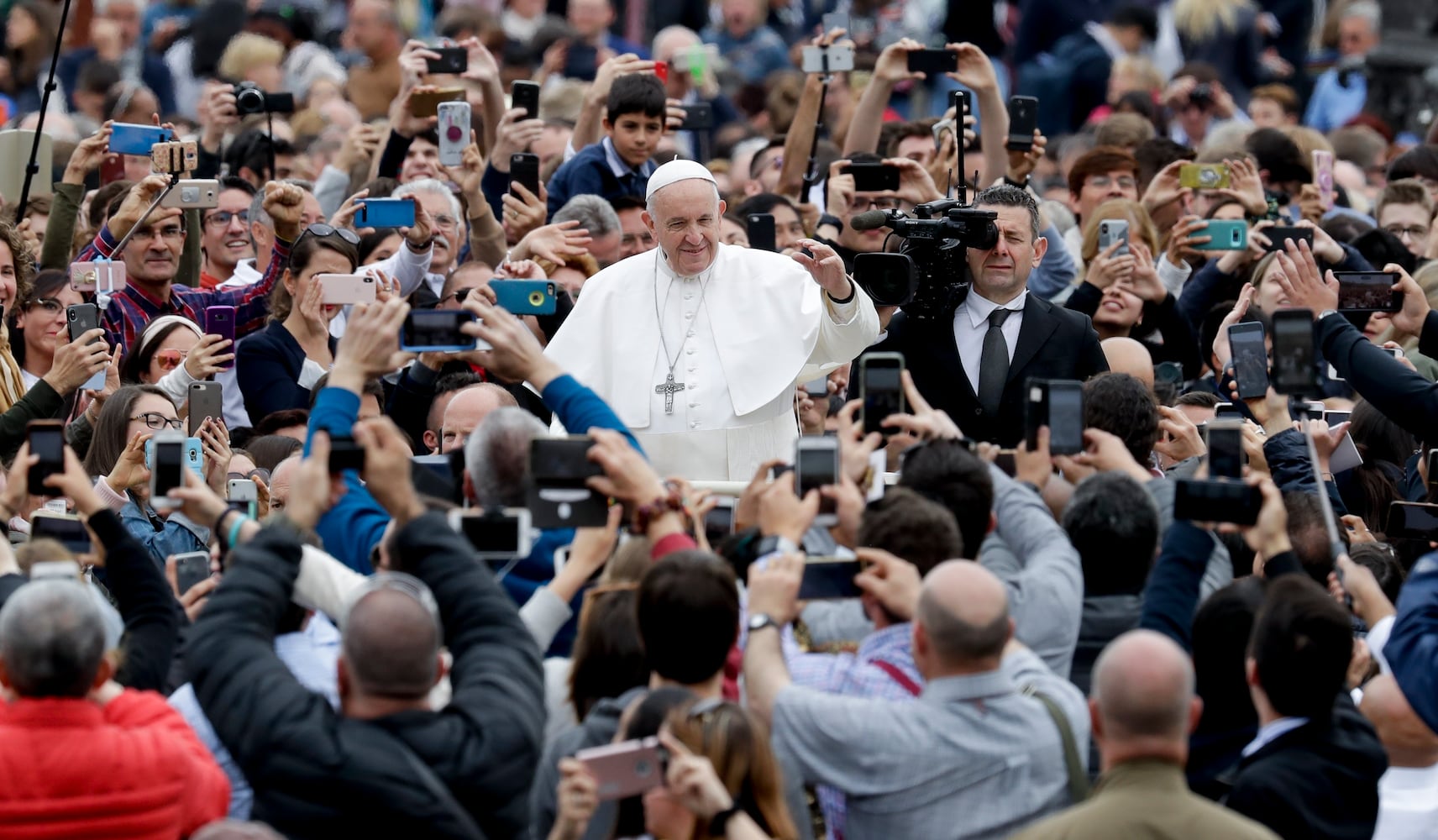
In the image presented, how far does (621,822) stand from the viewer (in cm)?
425

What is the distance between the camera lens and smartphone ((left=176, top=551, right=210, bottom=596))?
18.3 feet

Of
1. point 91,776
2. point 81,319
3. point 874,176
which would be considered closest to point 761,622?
point 91,776

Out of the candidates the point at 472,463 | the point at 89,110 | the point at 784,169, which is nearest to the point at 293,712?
the point at 472,463

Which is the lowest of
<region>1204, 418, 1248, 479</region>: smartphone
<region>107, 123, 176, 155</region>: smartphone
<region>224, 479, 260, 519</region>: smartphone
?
<region>224, 479, 260, 519</region>: smartphone

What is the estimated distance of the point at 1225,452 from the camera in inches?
203

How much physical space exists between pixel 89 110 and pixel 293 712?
1212cm

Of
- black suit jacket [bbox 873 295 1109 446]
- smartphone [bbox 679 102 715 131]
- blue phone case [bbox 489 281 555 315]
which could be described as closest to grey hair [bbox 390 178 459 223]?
smartphone [bbox 679 102 715 131]

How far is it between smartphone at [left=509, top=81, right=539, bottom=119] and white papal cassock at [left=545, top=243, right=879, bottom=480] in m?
2.60

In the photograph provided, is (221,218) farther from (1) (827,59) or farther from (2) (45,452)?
A: (2) (45,452)

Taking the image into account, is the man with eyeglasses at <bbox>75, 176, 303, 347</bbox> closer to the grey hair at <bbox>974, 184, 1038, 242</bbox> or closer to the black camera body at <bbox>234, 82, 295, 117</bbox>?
the black camera body at <bbox>234, 82, 295, 117</bbox>

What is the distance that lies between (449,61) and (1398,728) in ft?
20.8

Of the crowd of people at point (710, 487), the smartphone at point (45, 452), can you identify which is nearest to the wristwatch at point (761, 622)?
the crowd of people at point (710, 487)

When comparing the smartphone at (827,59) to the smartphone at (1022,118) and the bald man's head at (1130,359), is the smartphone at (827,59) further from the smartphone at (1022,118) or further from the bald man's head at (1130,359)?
the bald man's head at (1130,359)

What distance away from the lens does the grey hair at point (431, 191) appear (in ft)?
30.6
